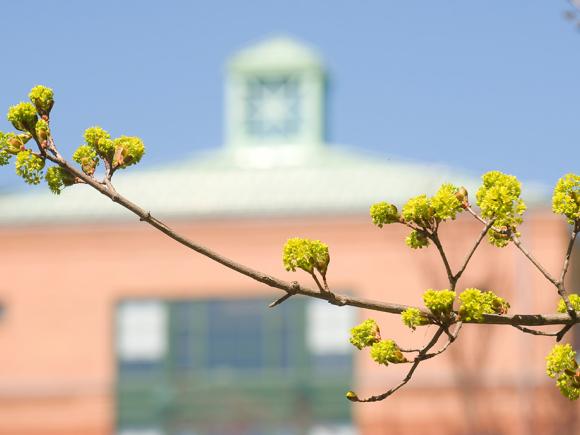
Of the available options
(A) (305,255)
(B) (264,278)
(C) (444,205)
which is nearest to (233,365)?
(C) (444,205)

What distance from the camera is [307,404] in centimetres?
3241

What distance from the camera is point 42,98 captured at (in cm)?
414

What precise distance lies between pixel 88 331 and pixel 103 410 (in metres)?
2.03

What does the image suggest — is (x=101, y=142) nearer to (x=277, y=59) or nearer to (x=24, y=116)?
(x=24, y=116)

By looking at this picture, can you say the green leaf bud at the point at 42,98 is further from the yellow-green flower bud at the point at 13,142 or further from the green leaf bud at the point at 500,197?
the green leaf bud at the point at 500,197

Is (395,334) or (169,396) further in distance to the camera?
(169,396)

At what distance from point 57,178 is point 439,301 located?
1200 mm

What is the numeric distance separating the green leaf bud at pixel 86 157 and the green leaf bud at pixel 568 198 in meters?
1.44

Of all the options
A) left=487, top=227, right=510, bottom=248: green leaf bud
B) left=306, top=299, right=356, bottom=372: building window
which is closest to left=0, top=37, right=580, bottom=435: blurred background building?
left=306, top=299, right=356, bottom=372: building window

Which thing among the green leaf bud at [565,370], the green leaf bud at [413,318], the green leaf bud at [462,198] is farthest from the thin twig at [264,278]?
the green leaf bud at [462,198]

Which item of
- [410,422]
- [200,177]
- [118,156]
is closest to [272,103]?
[200,177]

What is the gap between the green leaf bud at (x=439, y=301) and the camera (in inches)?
150

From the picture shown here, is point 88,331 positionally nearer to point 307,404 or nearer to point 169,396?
point 169,396

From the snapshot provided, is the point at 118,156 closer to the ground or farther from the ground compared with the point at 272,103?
closer to the ground
